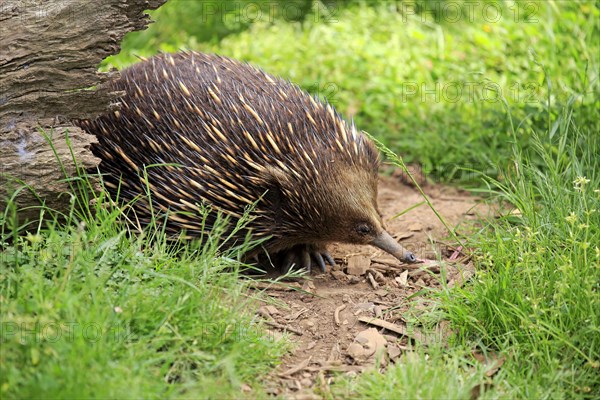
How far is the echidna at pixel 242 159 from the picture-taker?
3.84m

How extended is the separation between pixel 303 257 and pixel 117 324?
168 centimetres

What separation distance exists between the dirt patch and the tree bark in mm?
1132

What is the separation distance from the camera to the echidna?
3838mm

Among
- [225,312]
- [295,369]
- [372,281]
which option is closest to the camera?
[225,312]

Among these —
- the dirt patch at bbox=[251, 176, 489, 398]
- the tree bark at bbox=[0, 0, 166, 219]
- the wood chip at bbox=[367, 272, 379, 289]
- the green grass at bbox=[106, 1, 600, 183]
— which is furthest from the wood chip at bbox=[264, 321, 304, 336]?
the green grass at bbox=[106, 1, 600, 183]

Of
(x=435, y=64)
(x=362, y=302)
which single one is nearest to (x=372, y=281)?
(x=362, y=302)

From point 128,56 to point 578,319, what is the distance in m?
4.79

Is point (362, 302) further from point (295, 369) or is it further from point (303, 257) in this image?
point (295, 369)

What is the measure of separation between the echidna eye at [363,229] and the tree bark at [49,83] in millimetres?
1285

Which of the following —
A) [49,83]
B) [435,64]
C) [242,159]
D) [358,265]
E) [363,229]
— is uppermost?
[49,83]

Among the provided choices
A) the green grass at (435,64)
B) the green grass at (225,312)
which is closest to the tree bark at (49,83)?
the green grass at (225,312)

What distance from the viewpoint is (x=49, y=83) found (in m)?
3.59

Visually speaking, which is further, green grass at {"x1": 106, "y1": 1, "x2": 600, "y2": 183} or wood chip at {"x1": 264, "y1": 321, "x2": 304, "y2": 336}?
green grass at {"x1": 106, "y1": 1, "x2": 600, "y2": 183}

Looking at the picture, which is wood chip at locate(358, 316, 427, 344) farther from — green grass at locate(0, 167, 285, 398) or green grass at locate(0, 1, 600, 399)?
green grass at locate(0, 167, 285, 398)
